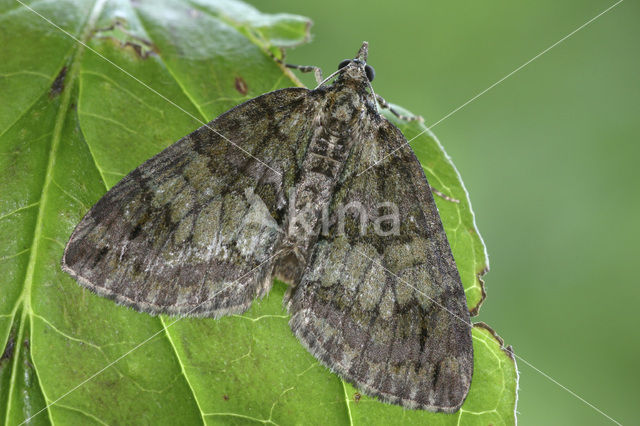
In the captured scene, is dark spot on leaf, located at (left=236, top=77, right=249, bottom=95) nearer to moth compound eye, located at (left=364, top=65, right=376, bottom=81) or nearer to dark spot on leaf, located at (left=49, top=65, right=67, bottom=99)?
moth compound eye, located at (left=364, top=65, right=376, bottom=81)

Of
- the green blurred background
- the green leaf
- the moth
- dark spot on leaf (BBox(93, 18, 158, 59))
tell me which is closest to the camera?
the green leaf

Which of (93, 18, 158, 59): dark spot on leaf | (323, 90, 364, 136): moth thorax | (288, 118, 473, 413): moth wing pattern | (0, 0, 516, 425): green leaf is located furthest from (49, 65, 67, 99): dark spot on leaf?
(288, 118, 473, 413): moth wing pattern

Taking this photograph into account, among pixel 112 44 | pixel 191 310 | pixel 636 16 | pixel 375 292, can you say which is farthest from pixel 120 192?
pixel 636 16

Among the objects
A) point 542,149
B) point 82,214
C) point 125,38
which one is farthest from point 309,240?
point 542,149

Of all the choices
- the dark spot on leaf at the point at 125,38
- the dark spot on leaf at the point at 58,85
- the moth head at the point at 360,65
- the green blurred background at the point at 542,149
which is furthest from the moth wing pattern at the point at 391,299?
the green blurred background at the point at 542,149

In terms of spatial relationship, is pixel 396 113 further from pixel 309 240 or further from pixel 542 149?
pixel 542 149

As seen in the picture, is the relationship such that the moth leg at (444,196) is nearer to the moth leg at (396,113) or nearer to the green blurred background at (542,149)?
the moth leg at (396,113)

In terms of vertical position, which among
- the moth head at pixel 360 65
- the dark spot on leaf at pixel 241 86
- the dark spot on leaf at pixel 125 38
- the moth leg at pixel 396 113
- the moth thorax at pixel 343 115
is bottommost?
the dark spot on leaf at pixel 125 38
